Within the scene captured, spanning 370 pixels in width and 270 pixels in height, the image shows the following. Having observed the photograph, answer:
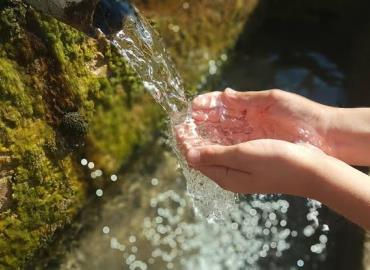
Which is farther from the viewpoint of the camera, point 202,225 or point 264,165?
point 202,225

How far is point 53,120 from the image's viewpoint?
110 inches

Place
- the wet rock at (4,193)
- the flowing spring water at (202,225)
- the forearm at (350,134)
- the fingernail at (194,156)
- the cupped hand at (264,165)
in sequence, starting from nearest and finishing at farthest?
the cupped hand at (264,165), the fingernail at (194,156), the forearm at (350,134), the wet rock at (4,193), the flowing spring water at (202,225)

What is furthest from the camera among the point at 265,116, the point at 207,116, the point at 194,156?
the point at 207,116

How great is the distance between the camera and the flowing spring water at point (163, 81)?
8.60 feet

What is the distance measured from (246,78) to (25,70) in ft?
5.13

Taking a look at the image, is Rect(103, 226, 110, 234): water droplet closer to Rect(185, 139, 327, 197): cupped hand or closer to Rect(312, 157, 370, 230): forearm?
Rect(185, 139, 327, 197): cupped hand

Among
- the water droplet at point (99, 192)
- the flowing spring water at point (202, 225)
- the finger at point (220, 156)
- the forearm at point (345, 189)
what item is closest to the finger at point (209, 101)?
the flowing spring water at point (202, 225)

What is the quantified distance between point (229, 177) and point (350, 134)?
60cm

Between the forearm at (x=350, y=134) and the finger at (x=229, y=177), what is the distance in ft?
1.69

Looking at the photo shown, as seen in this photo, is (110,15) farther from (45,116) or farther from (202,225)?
(202,225)

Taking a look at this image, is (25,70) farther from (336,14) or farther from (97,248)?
(336,14)

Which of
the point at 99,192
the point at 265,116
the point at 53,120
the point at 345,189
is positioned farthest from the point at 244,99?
the point at 99,192

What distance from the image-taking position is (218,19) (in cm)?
366

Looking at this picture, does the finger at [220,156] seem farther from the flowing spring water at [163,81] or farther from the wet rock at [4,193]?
the wet rock at [4,193]
